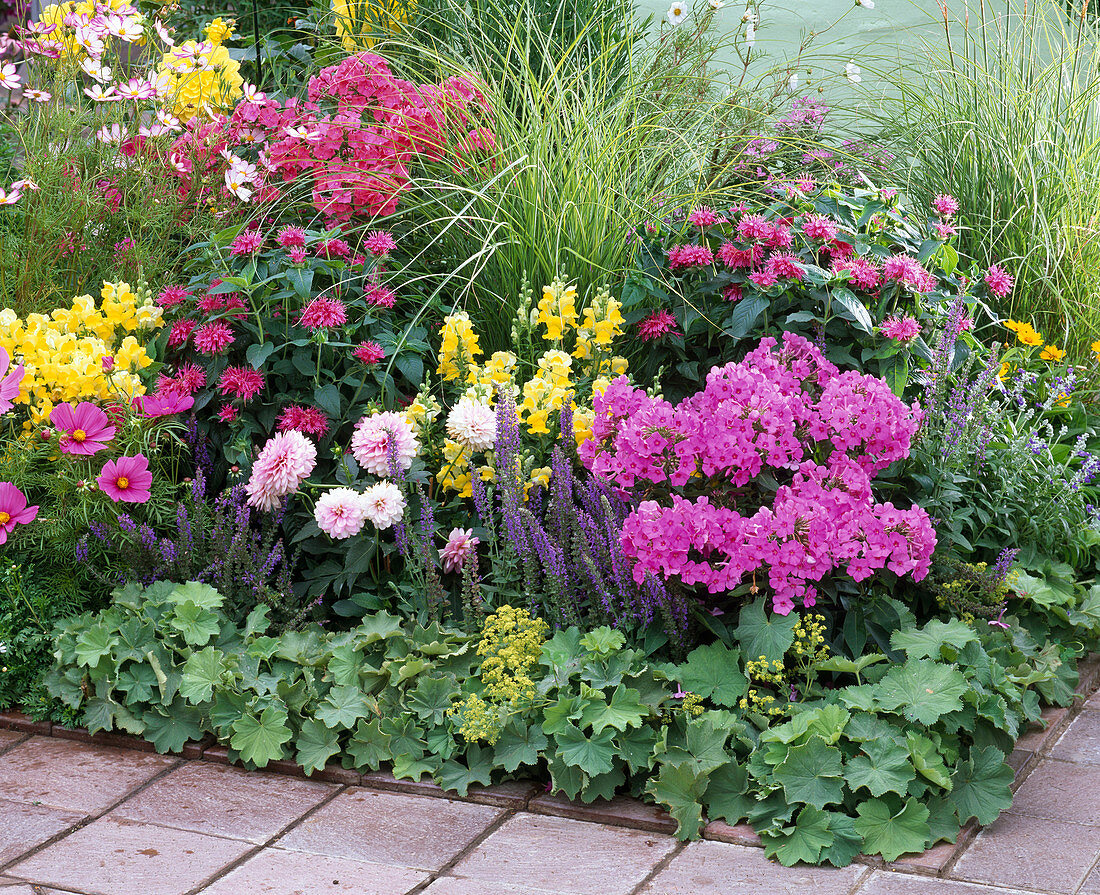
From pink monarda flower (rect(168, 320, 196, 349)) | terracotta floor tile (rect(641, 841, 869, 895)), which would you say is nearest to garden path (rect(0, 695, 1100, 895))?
terracotta floor tile (rect(641, 841, 869, 895))

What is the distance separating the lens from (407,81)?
362 cm

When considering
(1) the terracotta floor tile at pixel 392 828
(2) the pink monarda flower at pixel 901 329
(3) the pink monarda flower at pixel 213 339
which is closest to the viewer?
(1) the terracotta floor tile at pixel 392 828

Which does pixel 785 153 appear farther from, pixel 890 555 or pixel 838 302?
pixel 890 555

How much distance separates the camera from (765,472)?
2480mm

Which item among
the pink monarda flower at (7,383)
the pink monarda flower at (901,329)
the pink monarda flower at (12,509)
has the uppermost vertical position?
the pink monarda flower at (901,329)

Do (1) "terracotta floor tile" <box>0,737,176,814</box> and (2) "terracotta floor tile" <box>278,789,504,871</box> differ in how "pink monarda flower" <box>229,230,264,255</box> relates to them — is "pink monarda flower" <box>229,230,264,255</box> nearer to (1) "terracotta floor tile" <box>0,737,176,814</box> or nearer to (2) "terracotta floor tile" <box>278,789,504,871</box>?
(1) "terracotta floor tile" <box>0,737,176,814</box>

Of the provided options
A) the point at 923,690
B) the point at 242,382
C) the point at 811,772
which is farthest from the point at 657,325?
the point at 811,772

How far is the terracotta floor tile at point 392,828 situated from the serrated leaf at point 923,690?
2.65ft

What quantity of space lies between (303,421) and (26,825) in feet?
3.63

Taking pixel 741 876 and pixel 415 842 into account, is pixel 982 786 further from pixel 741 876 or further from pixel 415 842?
pixel 415 842

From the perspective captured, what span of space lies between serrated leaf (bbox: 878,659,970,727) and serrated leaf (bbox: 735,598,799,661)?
0.21 metres

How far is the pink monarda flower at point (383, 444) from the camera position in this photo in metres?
2.73

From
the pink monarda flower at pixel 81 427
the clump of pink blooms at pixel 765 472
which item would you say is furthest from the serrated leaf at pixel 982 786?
the pink monarda flower at pixel 81 427

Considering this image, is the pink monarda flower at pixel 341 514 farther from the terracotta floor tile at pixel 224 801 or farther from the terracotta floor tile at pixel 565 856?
the terracotta floor tile at pixel 565 856
